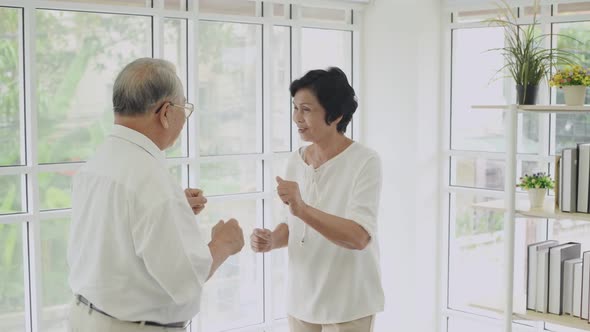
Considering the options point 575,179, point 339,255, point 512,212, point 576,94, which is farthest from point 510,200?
point 339,255

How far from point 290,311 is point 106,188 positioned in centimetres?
101

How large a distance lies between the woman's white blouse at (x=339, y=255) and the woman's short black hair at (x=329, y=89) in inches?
5.6

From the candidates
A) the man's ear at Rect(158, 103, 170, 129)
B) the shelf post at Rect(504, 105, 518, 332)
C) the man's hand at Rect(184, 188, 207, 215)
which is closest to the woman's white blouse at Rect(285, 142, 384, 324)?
the man's hand at Rect(184, 188, 207, 215)

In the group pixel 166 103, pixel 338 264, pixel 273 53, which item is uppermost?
pixel 273 53

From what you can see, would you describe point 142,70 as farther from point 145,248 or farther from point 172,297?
point 172,297

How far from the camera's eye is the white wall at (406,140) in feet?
13.4

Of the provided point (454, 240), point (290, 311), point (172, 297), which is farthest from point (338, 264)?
point (454, 240)

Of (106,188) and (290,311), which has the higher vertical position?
(106,188)

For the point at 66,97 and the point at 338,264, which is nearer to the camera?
the point at 338,264

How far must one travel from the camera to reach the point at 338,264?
8.48ft

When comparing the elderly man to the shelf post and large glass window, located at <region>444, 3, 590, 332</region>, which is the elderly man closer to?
the shelf post

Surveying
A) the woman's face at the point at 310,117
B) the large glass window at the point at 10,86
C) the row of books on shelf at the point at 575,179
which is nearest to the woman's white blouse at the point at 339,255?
the woman's face at the point at 310,117

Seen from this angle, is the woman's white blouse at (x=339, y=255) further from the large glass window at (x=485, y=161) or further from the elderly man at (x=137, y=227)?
the large glass window at (x=485, y=161)

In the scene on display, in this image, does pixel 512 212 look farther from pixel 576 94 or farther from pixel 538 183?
pixel 576 94
